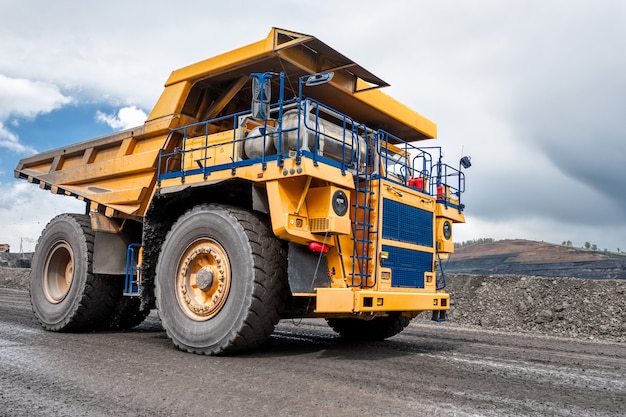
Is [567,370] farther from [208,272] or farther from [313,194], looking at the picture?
[208,272]

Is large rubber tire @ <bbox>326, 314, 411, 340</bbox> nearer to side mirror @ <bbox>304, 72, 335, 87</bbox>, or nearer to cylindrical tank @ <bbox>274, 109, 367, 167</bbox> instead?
cylindrical tank @ <bbox>274, 109, 367, 167</bbox>

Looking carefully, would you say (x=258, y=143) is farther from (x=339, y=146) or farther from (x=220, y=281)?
(x=220, y=281)

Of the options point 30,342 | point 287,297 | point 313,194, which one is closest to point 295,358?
point 287,297

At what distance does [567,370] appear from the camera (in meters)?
5.74

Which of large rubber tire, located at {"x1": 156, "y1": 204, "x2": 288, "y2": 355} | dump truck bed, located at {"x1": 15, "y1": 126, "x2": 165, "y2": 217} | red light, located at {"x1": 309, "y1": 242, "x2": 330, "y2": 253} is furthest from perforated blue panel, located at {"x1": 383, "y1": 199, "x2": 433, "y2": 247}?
dump truck bed, located at {"x1": 15, "y1": 126, "x2": 165, "y2": 217}

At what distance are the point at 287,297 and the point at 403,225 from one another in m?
1.72

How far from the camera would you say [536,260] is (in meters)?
27.5

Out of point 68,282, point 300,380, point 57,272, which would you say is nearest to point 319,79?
point 300,380

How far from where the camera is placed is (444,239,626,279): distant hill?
20.8m

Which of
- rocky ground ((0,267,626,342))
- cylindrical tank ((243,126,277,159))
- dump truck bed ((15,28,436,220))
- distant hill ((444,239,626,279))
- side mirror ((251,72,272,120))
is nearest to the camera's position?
side mirror ((251,72,272,120))

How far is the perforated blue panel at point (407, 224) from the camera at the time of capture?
631cm

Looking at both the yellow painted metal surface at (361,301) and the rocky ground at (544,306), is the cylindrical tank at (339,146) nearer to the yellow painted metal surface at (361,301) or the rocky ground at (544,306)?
the yellow painted metal surface at (361,301)

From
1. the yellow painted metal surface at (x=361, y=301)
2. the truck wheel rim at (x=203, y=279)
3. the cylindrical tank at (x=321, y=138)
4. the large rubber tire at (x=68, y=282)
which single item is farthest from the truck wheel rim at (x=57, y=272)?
the yellow painted metal surface at (x=361, y=301)

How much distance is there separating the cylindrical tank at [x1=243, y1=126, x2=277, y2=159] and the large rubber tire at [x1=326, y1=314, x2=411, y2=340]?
3032mm
